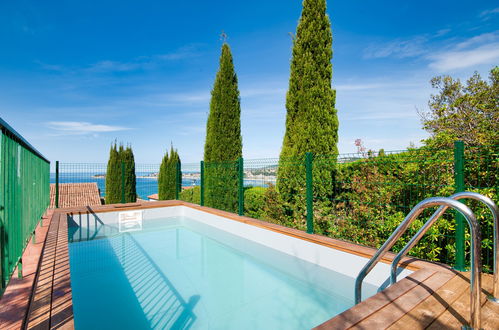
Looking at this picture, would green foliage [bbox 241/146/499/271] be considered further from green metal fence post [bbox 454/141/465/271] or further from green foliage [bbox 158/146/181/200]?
green foliage [bbox 158/146/181/200]

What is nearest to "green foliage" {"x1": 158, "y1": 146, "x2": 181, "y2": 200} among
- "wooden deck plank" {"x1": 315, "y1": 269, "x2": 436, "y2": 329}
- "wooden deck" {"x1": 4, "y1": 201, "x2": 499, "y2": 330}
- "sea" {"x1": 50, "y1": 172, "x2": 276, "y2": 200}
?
"sea" {"x1": 50, "y1": 172, "x2": 276, "y2": 200}

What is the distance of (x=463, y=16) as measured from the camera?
9234 mm

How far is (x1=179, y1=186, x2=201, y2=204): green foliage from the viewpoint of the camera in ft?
38.4

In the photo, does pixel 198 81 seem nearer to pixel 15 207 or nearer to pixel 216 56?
pixel 216 56

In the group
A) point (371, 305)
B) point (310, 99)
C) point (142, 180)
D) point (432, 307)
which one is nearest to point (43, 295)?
point (371, 305)

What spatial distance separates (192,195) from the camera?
12523mm

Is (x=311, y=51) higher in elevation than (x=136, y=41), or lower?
lower

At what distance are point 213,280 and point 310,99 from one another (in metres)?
4.88

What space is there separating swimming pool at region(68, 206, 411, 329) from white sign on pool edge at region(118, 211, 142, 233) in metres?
1.18

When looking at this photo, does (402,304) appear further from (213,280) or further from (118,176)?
(118,176)

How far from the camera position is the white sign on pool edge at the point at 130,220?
7936 millimetres

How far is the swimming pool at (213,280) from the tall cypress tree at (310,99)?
1.68 metres

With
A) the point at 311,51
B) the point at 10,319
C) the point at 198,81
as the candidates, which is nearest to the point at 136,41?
the point at 198,81

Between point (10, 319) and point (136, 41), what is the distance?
12.7 metres
